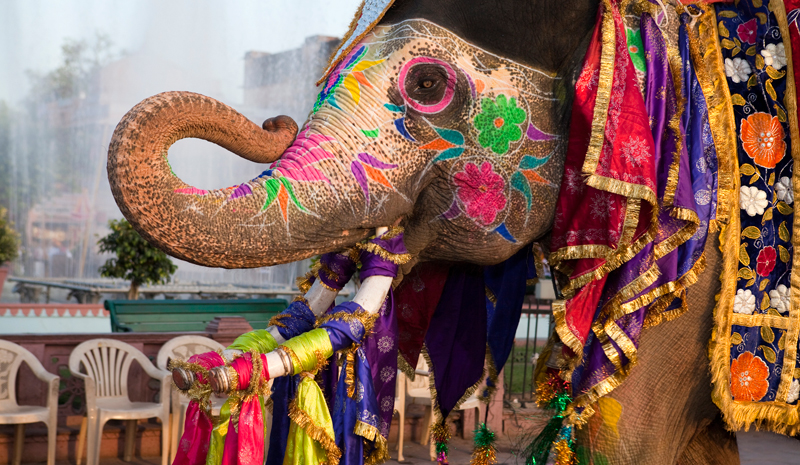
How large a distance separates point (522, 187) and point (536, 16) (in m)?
0.40

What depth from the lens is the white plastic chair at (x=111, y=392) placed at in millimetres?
5051

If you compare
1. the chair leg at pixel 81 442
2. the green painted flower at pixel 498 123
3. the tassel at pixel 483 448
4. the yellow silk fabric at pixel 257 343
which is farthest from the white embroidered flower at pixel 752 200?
the chair leg at pixel 81 442

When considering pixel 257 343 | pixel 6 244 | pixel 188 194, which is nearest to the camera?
pixel 188 194

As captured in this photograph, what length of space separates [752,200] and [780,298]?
0.84ft

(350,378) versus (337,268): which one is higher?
(337,268)

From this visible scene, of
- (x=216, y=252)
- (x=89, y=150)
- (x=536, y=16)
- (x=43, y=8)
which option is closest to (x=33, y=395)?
(x=216, y=252)

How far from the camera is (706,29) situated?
6.46 ft

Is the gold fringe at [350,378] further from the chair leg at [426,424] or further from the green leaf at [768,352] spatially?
the chair leg at [426,424]

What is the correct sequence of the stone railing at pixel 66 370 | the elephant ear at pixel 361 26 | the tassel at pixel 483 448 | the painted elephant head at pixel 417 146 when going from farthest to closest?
1. the stone railing at pixel 66 370
2. the tassel at pixel 483 448
3. the elephant ear at pixel 361 26
4. the painted elephant head at pixel 417 146

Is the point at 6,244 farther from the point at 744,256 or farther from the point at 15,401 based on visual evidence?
the point at 744,256

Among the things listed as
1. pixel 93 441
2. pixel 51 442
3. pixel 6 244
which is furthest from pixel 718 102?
pixel 6 244

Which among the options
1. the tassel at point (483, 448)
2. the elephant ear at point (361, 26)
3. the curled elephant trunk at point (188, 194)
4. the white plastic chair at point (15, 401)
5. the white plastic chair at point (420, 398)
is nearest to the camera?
the curled elephant trunk at point (188, 194)

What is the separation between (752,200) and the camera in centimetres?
193

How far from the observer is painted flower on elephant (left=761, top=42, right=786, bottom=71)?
Result: 1977 millimetres
